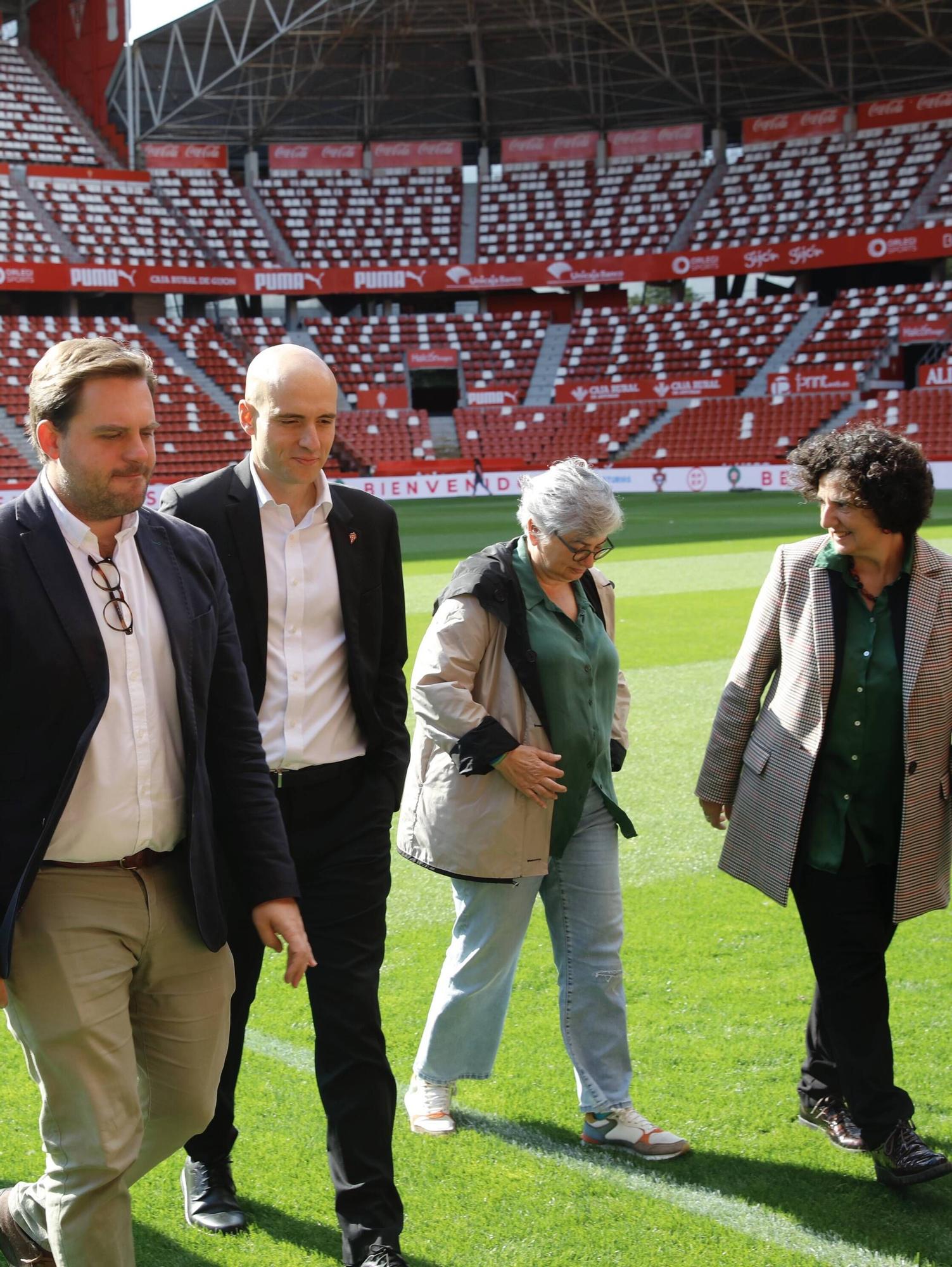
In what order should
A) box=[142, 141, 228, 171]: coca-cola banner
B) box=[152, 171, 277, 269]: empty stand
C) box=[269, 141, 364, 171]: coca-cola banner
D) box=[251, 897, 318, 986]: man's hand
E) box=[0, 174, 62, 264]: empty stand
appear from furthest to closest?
box=[269, 141, 364, 171]: coca-cola banner → box=[142, 141, 228, 171]: coca-cola banner → box=[152, 171, 277, 269]: empty stand → box=[0, 174, 62, 264]: empty stand → box=[251, 897, 318, 986]: man's hand

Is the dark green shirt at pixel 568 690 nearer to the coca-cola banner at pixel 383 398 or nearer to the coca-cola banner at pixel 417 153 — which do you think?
the coca-cola banner at pixel 383 398

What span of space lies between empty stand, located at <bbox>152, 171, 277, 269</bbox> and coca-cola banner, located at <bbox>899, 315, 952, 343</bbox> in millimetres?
21704

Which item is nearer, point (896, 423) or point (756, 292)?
point (896, 423)

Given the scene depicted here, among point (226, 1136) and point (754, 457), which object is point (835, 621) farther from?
point (754, 457)

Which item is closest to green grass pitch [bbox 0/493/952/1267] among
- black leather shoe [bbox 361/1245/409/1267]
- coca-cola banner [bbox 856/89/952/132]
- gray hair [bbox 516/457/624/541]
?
black leather shoe [bbox 361/1245/409/1267]

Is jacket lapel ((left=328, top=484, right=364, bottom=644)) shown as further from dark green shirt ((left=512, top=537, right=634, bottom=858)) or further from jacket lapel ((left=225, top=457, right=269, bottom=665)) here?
dark green shirt ((left=512, top=537, right=634, bottom=858))

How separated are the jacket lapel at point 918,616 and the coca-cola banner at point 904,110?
49428 millimetres

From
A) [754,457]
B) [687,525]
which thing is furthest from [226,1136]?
[754,457]

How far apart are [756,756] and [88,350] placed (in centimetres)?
230

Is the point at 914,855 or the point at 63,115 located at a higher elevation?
the point at 63,115

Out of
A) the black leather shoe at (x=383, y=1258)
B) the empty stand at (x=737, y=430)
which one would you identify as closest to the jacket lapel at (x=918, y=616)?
the black leather shoe at (x=383, y=1258)

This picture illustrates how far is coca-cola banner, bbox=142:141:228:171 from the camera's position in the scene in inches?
1986

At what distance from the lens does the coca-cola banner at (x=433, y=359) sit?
48625mm

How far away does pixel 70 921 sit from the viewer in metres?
2.79
